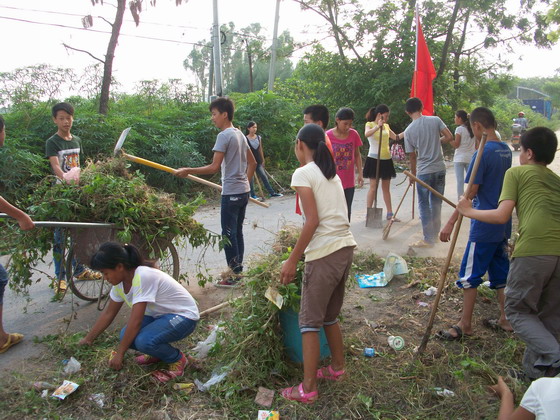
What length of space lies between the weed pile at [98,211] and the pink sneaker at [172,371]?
1.08 meters

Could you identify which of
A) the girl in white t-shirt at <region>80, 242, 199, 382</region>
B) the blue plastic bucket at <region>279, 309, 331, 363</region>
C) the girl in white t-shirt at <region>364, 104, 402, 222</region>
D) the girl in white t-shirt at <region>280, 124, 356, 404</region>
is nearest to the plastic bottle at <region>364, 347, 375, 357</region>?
the blue plastic bucket at <region>279, 309, 331, 363</region>

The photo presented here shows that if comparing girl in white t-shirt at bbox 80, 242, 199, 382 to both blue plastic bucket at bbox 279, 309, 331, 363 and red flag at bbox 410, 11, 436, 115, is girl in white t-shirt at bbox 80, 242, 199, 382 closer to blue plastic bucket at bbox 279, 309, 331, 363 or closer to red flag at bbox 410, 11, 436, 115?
blue plastic bucket at bbox 279, 309, 331, 363

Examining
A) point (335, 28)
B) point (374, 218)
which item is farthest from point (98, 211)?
point (335, 28)

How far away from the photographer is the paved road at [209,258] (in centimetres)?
404

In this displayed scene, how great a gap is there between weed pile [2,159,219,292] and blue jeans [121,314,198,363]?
88 centimetres

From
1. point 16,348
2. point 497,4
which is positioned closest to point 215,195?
point 16,348

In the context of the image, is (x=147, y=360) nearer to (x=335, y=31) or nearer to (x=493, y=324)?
(x=493, y=324)

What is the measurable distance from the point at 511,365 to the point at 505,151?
168 cm

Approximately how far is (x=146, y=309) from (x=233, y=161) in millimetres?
1904

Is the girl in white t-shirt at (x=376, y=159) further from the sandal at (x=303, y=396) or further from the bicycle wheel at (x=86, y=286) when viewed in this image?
the sandal at (x=303, y=396)

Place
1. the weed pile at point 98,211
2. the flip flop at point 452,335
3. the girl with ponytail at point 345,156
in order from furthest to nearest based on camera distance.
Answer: the girl with ponytail at point 345,156 < the weed pile at point 98,211 < the flip flop at point 452,335

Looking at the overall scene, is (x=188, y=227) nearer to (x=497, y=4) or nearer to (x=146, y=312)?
(x=146, y=312)

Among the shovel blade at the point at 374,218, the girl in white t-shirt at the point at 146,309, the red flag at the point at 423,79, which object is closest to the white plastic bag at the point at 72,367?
the girl in white t-shirt at the point at 146,309

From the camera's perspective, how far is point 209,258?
5879mm
